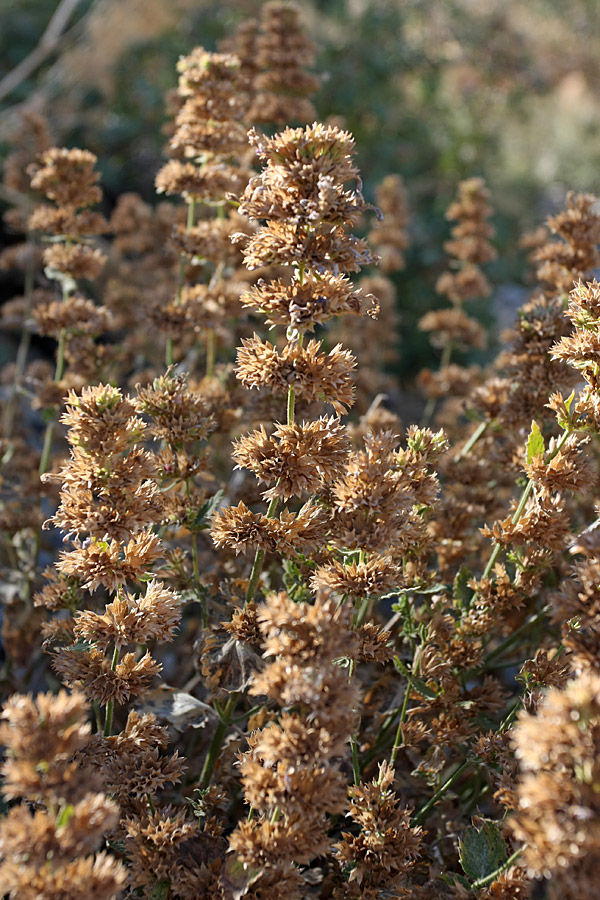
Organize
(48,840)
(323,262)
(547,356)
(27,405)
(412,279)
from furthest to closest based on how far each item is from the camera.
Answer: (412,279)
(27,405)
(547,356)
(323,262)
(48,840)

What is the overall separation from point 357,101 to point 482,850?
633 centimetres

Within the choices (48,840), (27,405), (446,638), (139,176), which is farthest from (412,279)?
(48,840)

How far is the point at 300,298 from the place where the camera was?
1.68 meters

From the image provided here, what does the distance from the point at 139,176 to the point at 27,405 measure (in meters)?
3.08

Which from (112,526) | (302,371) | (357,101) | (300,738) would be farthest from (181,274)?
(357,101)

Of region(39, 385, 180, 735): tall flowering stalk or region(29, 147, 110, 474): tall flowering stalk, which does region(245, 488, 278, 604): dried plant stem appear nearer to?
region(39, 385, 180, 735): tall flowering stalk

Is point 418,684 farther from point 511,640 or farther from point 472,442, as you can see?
point 472,442

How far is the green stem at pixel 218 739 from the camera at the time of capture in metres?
2.07

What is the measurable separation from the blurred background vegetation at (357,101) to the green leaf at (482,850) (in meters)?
4.26

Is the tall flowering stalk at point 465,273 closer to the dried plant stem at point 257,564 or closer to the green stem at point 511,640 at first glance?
the green stem at point 511,640

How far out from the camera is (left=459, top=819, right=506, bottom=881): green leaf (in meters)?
1.76

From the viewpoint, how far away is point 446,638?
7.03 feet

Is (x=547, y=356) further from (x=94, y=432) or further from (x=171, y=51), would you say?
(x=171, y=51)

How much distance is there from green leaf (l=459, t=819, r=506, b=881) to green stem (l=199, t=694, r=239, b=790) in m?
0.65
